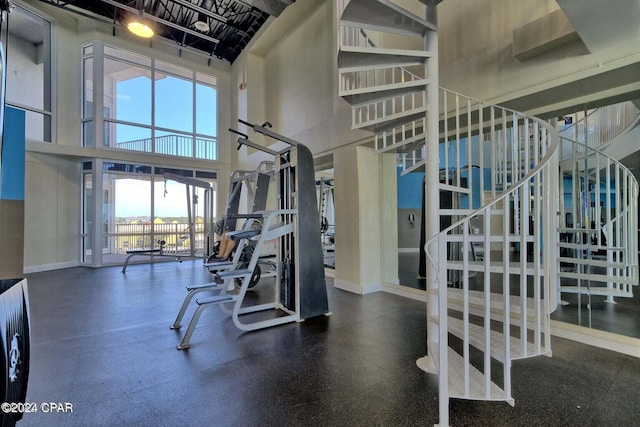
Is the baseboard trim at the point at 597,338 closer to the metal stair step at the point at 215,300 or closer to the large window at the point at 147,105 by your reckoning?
the metal stair step at the point at 215,300

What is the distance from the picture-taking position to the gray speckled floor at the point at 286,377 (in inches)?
71.8

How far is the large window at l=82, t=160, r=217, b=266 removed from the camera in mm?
7312

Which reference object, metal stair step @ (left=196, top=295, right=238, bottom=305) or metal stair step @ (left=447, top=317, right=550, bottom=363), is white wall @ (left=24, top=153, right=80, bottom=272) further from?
metal stair step @ (left=447, top=317, right=550, bottom=363)

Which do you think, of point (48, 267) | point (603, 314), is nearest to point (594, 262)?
point (603, 314)

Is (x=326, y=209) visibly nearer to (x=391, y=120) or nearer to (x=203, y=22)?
(x=203, y=22)

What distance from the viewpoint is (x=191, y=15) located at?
761 cm

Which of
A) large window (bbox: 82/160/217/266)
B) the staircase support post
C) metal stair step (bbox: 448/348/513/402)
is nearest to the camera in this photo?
metal stair step (bbox: 448/348/513/402)

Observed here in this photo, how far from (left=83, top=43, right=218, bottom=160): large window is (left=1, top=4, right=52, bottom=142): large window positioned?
719mm

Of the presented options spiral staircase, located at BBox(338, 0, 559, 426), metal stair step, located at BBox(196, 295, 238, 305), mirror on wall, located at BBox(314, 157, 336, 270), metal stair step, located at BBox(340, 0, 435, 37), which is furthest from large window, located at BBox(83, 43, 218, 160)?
metal stair step, located at BBox(340, 0, 435, 37)

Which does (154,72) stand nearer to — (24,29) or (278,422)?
(24,29)

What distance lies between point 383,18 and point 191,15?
748cm

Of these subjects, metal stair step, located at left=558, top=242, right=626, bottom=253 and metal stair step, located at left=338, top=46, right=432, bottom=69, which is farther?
metal stair step, located at left=558, top=242, right=626, bottom=253

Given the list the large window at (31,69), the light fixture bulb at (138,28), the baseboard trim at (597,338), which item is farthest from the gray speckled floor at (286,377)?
the large window at (31,69)

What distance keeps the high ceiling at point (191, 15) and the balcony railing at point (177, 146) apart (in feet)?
8.64
